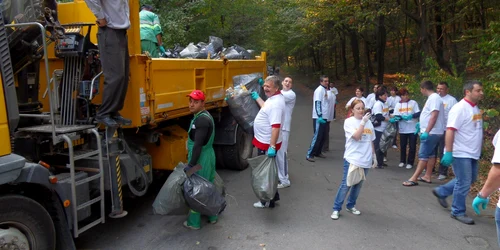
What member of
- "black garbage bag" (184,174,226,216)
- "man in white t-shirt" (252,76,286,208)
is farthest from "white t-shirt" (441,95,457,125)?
"black garbage bag" (184,174,226,216)

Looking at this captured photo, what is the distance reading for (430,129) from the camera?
21.9ft

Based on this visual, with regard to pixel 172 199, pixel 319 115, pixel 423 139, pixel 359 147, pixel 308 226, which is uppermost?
pixel 359 147

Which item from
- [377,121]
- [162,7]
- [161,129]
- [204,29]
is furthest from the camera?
[204,29]

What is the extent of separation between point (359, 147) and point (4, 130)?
150 inches

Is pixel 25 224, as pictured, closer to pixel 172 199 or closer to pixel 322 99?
pixel 172 199

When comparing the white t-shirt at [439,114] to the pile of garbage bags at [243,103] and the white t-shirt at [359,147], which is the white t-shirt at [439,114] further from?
the pile of garbage bags at [243,103]

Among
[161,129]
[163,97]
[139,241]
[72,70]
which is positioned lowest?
[139,241]

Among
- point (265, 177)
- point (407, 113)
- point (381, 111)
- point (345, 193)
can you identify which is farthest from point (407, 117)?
point (265, 177)

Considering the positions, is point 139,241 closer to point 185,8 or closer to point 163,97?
point 163,97

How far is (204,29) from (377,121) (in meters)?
9.84

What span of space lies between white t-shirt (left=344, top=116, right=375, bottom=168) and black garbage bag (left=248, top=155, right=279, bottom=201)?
94 centimetres

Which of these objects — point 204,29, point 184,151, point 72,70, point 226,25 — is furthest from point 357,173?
point 226,25

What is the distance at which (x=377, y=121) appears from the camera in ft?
27.5

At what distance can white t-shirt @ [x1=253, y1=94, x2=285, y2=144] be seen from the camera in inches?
214
